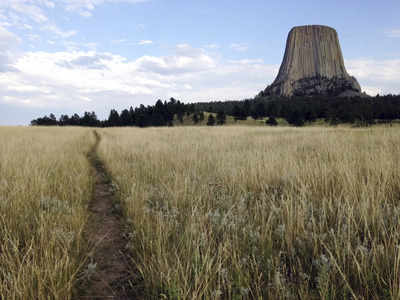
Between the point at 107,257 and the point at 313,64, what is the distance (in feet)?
475

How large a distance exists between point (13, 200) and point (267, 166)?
405 centimetres

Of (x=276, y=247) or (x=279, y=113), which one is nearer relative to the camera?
(x=276, y=247)

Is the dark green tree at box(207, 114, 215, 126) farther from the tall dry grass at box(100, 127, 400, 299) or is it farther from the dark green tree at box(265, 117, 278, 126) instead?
the tall dry grass at box(100, 127, 400, 299)

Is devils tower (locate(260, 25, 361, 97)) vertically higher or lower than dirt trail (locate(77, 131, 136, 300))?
higher

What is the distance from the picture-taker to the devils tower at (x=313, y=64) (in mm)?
123575

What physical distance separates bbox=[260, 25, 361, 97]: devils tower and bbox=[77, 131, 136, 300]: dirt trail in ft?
434

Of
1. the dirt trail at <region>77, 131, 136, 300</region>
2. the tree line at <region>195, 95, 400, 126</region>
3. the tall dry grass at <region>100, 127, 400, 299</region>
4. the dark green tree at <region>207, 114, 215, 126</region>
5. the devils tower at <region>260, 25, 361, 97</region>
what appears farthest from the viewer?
the devils tower at <region>260, 25, 361, 97</region>

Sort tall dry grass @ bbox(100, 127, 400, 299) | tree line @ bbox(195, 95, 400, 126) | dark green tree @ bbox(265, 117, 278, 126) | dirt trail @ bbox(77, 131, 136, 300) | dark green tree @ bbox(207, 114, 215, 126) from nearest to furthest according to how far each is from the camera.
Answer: tall dry grass @ bbox(100, 127, 400, 299), dirt trail @ bbox(77, 131, 136, 300), tree line @ bbox(195, 95, 400, 126), dark green tree @ bbox(265, 117, 278, 126), dark green tree @ bbox(207, 114, 215, 126)

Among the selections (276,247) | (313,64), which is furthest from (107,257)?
(313,64)

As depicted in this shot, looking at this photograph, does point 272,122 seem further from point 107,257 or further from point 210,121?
point 107,257

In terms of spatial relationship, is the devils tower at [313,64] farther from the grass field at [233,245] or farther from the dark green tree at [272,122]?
the grass field at [233,245]

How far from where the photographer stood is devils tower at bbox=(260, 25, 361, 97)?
123575 millimetres

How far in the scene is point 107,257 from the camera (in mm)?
2402

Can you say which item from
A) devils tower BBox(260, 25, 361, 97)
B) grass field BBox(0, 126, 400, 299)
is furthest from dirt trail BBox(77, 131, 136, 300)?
devils tower BBox(260, 25, 361, 97)
